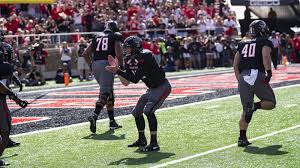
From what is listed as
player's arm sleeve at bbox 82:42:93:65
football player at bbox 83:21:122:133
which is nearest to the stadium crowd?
player's arm sleeve at bbox 82:42:93:65

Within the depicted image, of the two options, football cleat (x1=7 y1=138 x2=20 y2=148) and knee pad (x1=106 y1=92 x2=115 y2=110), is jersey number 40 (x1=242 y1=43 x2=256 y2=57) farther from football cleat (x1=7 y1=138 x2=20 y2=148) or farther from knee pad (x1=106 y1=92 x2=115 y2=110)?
football cleat (x1=7 y1=138 x2=20 y2=148)

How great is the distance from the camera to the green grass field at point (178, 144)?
8.63m

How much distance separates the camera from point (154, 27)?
2961 cm

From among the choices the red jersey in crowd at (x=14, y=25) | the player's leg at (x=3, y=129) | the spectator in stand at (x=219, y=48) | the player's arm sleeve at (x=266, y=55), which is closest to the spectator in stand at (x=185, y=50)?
the spectator in stand at (x=219, y=48)

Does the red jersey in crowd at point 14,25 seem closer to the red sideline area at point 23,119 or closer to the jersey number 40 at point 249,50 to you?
the red sideline area at point 23,119

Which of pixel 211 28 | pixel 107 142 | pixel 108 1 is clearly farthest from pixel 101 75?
pixel 211 28

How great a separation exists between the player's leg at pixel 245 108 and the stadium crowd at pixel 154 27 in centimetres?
1385

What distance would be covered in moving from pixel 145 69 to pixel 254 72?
4.80ft

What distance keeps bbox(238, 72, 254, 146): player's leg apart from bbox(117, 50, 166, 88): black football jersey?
1.10 metres

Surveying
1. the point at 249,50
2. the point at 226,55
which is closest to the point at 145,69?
the point at 249,50

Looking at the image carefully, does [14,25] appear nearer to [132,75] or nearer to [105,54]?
[105,54]

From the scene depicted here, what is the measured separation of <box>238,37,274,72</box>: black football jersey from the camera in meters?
9.68

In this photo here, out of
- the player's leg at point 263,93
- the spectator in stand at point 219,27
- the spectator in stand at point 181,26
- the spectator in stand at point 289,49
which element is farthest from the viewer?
the spectator in stand at point 289,49

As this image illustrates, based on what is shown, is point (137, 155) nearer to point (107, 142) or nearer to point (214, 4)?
point (107, 142)
